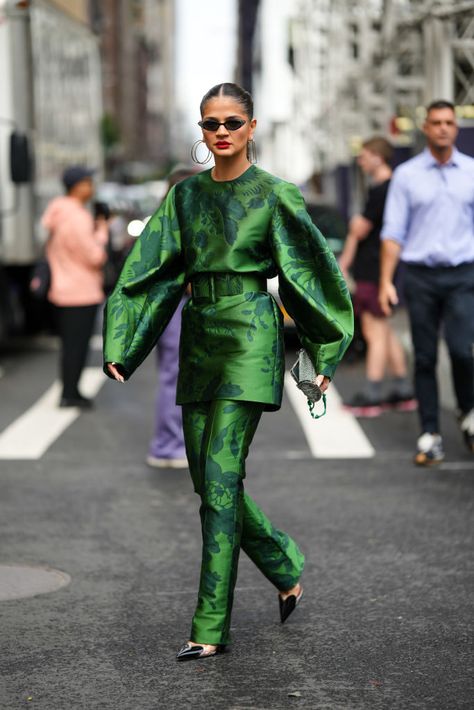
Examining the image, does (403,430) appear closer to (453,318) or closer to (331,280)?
(453,318)

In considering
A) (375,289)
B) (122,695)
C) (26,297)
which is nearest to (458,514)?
(122,695)

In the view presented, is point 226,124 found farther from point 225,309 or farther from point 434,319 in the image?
point 434,319

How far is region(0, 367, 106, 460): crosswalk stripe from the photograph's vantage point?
9.26 metres

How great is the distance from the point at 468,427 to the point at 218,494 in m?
4.34

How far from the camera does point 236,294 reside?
15.2 ft

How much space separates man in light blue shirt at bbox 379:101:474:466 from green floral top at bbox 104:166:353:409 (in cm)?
348

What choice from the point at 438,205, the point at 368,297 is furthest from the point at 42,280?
the point at 438,205

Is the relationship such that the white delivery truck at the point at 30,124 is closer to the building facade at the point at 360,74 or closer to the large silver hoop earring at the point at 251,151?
the building facade at the point at 360,74

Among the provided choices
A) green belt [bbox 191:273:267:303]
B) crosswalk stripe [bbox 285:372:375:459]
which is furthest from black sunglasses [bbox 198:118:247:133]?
crosswalk stripe [bbox 285:372:375:459]

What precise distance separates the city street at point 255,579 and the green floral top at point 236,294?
2.89 feet

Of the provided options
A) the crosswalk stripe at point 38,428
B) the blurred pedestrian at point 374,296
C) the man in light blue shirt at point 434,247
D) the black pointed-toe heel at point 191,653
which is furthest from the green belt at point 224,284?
the blurred pedestrian at point 374,296

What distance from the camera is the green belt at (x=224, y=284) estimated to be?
464 centimetres

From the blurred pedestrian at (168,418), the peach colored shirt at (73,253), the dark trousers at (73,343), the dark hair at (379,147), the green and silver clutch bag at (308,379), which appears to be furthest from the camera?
the dark trousers at (73,343)

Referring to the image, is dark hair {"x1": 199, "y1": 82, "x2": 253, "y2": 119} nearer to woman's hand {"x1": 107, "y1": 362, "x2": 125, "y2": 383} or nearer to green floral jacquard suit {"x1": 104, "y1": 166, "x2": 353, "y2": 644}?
green floral jacquard suit {"x1": 104, "y1": 166, "x2": 353, "y2": 644}
